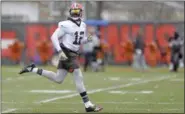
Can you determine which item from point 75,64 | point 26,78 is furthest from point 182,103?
point 26,78

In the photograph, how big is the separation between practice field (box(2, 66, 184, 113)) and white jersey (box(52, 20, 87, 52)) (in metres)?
1.40

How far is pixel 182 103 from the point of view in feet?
47.8

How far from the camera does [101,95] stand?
55.2 ft

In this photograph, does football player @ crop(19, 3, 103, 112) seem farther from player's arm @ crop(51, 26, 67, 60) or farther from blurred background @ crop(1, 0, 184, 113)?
blurred background @ crop(1, 0, 184, 113)

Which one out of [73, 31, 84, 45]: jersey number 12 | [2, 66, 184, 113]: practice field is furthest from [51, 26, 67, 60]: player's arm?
[2, 66, 184, 113]: practice field

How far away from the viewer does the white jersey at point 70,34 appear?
40.4 feet

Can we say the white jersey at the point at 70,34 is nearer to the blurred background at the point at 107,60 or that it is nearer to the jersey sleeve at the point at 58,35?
the jersey sleeve at the point at 58,35

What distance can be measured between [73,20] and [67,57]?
2.34 feet

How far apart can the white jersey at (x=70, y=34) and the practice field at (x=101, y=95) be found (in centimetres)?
140

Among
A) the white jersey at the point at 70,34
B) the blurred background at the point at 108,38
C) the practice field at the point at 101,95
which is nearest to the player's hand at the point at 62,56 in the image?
the white jersey at the point at 70,34

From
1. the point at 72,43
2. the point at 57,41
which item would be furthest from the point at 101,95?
the point at 57,41

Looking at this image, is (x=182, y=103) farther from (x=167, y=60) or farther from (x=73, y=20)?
(x=167, y=60)

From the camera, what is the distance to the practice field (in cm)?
1354

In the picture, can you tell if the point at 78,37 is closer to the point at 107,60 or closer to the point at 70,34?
the point at 70,34
